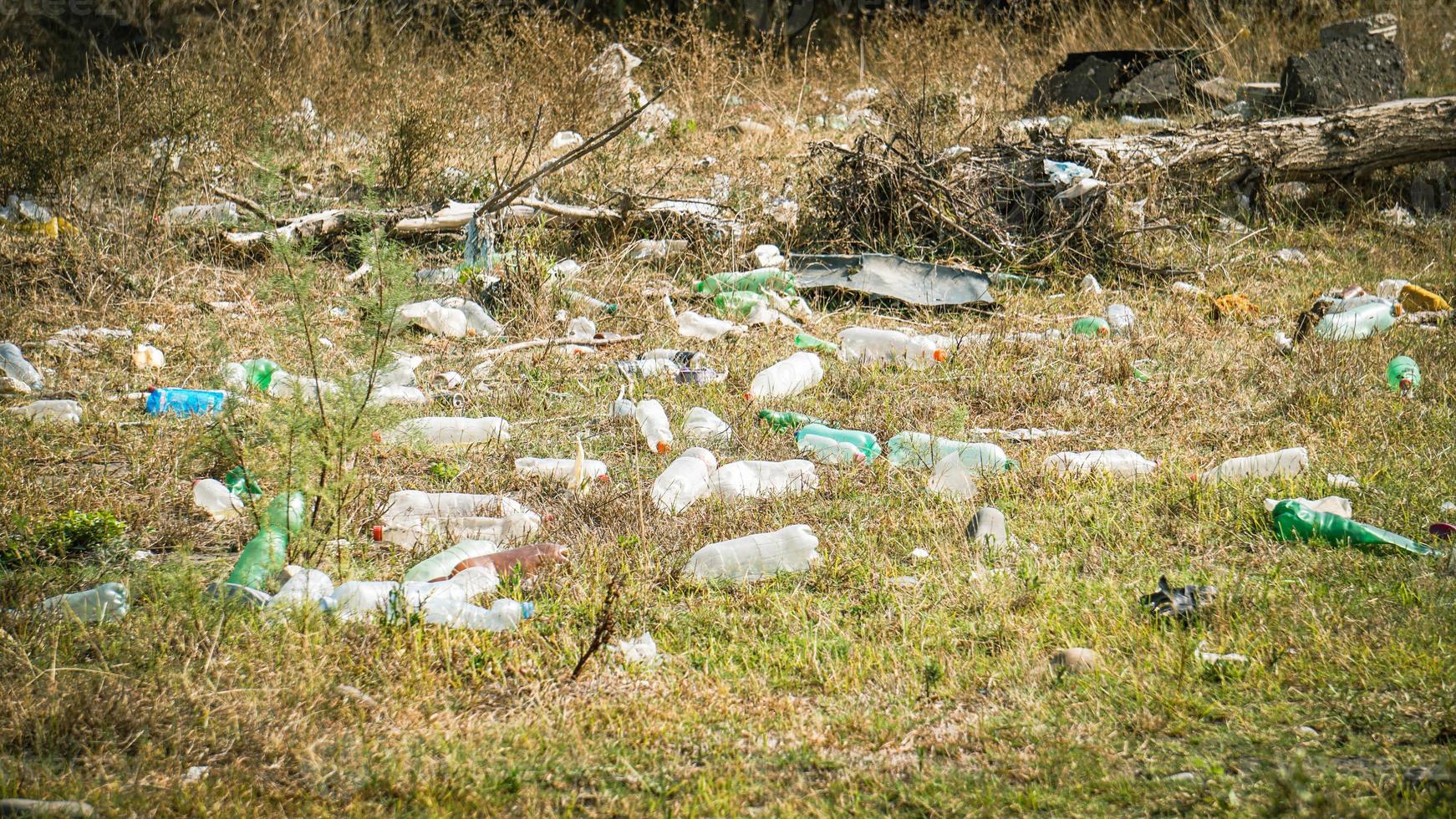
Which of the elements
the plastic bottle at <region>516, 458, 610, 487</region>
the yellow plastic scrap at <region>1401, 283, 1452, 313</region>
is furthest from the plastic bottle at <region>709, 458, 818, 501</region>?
the yellow plastic scrap at <region>1401, 283, 1452, 313</region>

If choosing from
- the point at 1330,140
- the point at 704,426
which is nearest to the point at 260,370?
the point at 704,426

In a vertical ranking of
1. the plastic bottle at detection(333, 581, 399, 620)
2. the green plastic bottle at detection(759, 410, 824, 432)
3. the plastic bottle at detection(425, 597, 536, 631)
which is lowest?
the green plastic bottle at detection(759, 410, 824, 432)

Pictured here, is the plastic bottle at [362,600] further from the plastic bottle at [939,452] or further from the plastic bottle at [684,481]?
the plastic bottle at [939,452]

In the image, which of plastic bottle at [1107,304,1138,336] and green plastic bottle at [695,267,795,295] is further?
green plastic bottle at [695,267,795,295]

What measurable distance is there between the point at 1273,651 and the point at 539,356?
3.27 metres

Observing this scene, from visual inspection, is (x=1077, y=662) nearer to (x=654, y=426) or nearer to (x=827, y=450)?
(x=827, y=450)

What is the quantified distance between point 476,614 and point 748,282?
11.3 ft

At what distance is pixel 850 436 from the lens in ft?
12.6

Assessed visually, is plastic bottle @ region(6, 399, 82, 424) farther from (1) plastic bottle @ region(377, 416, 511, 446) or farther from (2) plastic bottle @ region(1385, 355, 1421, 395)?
(2) plastic bottle @ region(1385, 355, 1421, 395)

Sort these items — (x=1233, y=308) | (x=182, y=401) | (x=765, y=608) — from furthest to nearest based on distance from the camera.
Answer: (x=1233, y=308), (x=182, y=401), (x=765, y=608)

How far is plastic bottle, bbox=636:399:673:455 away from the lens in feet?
12.4

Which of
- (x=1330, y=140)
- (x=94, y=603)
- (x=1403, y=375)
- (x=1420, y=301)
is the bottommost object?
(x=1420, y=301)

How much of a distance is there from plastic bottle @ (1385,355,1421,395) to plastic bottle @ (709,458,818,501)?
2.50m

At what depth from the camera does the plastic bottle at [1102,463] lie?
3.53 m
